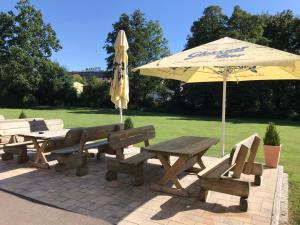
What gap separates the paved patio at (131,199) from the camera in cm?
448


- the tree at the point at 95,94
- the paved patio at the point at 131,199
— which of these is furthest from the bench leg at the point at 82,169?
the tree at the point at 95,94

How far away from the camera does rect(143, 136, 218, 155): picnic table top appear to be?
5164 millimetres

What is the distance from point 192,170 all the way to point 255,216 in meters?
2.27

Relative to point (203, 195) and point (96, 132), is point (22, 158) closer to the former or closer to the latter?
point (96, 132)

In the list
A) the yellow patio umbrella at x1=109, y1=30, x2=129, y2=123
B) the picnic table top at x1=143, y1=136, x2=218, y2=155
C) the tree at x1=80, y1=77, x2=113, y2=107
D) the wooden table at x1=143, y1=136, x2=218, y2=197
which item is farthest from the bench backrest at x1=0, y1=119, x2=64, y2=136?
the tree at x1=80, y1=77, x2=113, y2=107

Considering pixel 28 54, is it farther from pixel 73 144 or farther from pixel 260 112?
pixel 73 144

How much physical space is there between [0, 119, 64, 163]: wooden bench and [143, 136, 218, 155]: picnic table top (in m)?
3.43

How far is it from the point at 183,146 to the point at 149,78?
34.0m

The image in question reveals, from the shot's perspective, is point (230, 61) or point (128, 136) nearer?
point (230, 61)

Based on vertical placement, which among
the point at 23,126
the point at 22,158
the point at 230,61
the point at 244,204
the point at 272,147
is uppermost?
the point at 230,61

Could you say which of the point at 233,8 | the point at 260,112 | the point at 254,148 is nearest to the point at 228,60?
the point at 254,148

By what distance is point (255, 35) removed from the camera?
104 ft

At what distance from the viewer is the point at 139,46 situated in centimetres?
4053

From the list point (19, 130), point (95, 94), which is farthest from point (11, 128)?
point (95, 94)
